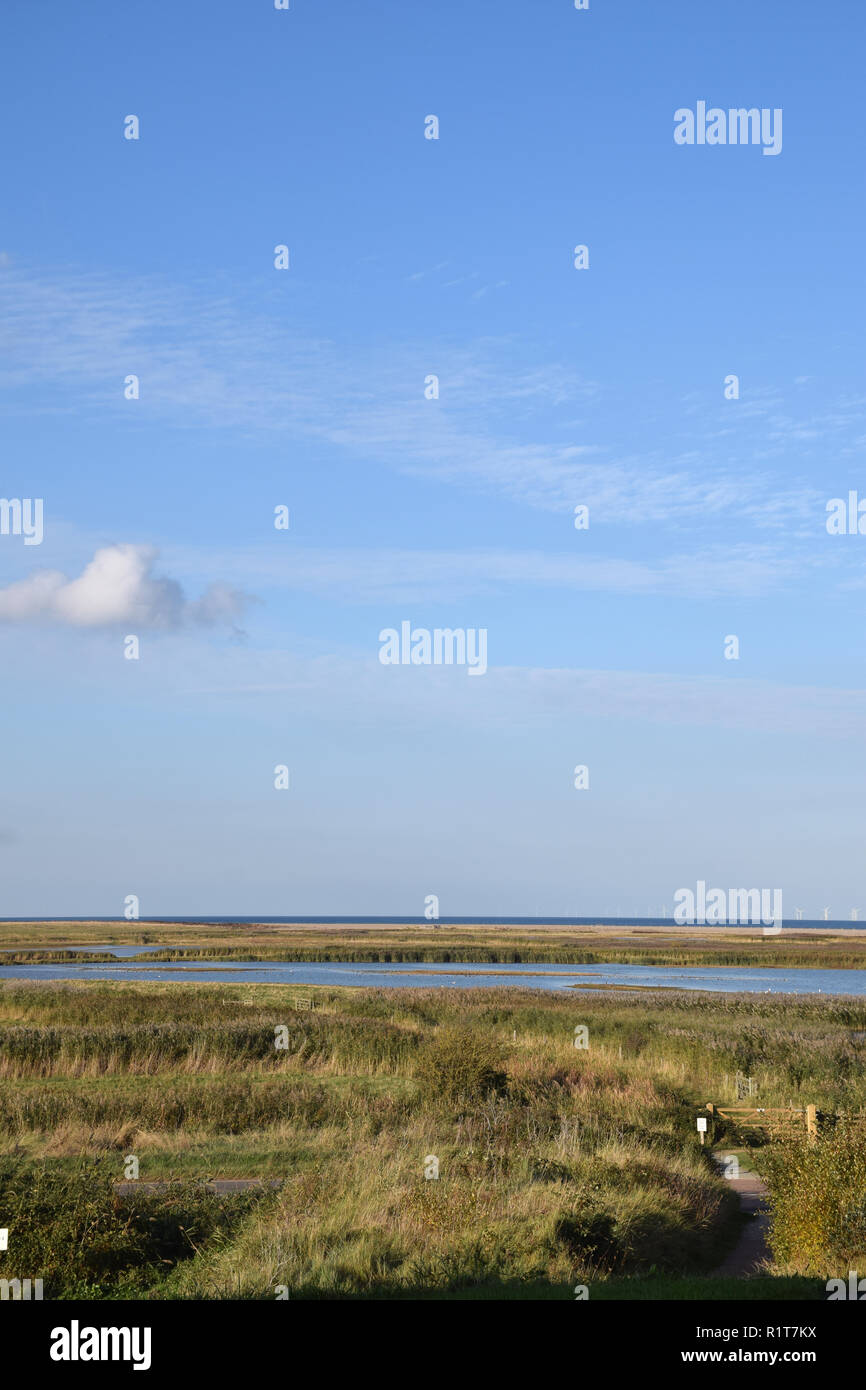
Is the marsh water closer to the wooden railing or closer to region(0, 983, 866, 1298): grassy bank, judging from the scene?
region(0, 983, 866, 1298): grassy bank

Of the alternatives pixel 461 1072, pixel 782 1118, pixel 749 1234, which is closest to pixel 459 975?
pixel 461 1072

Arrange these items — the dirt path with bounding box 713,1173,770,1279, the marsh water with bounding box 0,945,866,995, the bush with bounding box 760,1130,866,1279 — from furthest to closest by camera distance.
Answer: the marsh water with bounding box 0,945,866,995 < the dirt path with bounding box 713,1173,770,1279 < the bush with bounding box 760,1130,866,1279

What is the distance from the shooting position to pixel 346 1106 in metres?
21.8

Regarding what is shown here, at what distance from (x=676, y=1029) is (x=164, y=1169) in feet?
79.7

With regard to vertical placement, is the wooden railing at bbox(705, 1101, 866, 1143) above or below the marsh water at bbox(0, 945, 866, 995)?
below

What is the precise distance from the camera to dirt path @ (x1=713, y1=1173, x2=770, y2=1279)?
13.6m

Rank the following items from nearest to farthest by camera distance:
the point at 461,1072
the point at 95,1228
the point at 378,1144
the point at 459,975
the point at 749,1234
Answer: the point at 95,1228
the point at 749,1234
the point at 378,1144
the point at 461,1072
the point at 459,975

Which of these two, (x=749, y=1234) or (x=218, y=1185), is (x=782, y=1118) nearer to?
(x=749, y=1234)

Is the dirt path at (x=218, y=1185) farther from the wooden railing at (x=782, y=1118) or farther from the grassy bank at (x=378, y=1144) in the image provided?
the wooden railing at (x=782, y=1118)

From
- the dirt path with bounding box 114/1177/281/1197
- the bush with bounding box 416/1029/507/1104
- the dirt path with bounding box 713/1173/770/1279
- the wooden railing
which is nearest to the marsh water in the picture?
the bush with bounding box 416/1029/507/1104

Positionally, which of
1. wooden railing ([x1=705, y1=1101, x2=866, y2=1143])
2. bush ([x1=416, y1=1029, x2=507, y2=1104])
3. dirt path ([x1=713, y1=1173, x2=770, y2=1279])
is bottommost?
dirt path ([x1=713, y1=1173, x2=770, y2=1279])

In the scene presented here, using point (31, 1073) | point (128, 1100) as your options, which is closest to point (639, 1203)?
point (128, 1100)

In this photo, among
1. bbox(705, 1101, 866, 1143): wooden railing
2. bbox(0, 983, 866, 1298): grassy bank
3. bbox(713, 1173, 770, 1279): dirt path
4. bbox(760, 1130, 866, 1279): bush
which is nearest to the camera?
bbox(0, 983, 866, 1298): grassy bank

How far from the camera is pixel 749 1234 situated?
51.4 ft
